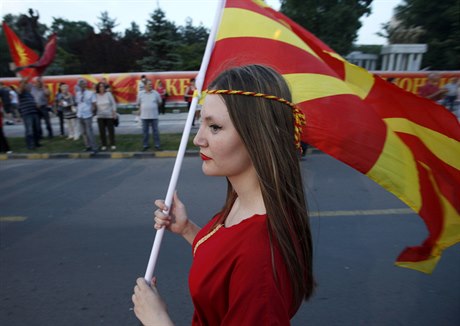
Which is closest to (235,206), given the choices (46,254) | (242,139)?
(242,139)

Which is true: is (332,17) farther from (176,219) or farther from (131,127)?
(176,219)

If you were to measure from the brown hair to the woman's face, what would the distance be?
0.09 feet

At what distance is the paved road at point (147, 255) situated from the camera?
9.56 ft

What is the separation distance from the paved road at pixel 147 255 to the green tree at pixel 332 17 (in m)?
22.8

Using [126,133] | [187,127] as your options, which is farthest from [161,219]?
[126,133]

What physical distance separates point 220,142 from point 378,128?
1.20m

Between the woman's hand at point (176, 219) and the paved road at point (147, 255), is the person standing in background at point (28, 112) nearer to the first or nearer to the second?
the paved road at point (147, 255)

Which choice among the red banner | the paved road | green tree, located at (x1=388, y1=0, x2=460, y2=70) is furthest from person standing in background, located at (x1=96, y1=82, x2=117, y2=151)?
green tree, located at (x1=388, y1=0, x2=460, y2=70)

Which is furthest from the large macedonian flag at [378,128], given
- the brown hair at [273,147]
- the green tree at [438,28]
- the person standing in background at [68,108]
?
the green tree at [438,28]

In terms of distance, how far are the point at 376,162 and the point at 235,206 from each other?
0.98 m

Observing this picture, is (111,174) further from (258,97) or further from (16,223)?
(258,97)

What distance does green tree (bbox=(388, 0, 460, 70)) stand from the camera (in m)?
28.5

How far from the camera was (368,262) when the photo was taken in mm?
3619

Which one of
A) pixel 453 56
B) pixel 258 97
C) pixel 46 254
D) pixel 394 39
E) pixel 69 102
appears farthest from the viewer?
pixel 394 39
